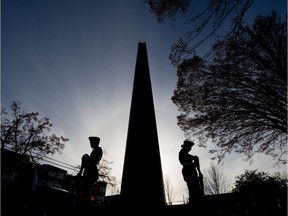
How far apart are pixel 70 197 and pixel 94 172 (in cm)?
368

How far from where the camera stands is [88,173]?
3.97 meters

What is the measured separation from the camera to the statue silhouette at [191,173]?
355 centimetres

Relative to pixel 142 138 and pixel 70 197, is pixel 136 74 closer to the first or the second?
pixel 142 138

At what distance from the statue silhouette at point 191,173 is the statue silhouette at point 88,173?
216 centimetres

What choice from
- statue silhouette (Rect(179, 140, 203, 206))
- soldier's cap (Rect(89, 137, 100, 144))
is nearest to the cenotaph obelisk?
statue silhouette (Rect(179, 140, 203, 206))

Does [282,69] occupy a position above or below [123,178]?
above

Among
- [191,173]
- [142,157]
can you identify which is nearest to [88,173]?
[142,157]

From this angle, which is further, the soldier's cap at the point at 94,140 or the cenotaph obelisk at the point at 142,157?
the soldier's cap at the point at 94,140

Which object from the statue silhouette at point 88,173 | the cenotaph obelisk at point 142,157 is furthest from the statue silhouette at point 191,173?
the statue silhouette at point 88,173

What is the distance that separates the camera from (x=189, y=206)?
3.43 metres

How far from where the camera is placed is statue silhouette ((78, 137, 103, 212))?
146 inches

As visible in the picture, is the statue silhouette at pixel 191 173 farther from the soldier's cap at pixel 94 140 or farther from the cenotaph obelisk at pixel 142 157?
the soldier's cap at pixel 94 140

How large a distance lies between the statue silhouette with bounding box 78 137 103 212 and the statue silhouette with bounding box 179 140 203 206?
2163 mm

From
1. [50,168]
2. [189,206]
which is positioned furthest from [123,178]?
[50,168]
